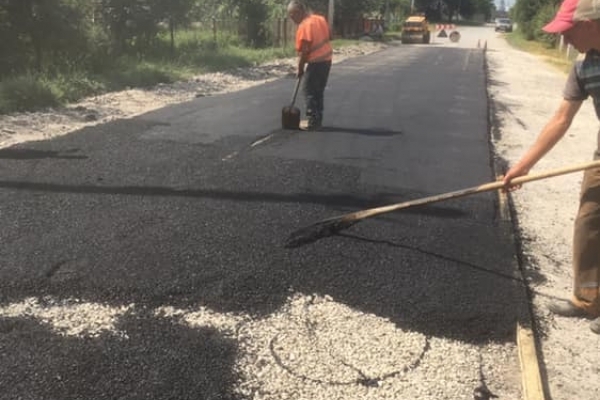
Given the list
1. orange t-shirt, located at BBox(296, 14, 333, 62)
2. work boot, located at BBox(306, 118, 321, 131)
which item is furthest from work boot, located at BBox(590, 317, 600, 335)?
orange t-shirt, located at BBox(296, 14, 333, 62)

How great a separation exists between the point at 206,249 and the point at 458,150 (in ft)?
13.3

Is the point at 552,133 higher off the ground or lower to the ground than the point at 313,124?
higher

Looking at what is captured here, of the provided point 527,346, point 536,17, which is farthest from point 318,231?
point 536,17

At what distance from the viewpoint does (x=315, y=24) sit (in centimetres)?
726

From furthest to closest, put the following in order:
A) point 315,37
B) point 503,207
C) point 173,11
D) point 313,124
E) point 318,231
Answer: point 173,11 → point 313,124 → point 315,37 → point 503,207 → point 318,231

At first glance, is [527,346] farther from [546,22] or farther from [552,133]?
[546,22]

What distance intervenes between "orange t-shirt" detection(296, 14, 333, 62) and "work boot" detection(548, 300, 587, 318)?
15.6 ft

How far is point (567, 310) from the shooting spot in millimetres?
3379

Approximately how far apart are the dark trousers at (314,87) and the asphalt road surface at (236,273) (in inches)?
48.6

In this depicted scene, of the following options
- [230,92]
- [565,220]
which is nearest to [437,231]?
[565,220]

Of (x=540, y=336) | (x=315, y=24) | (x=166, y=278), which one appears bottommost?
(x=540, y=336)

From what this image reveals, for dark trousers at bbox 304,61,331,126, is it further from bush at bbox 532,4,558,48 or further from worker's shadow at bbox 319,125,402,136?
bush at bbox 532,4,558,48

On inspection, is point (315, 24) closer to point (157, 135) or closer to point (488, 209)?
point (157, 135)

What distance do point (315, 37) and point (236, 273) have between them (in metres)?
4.57
